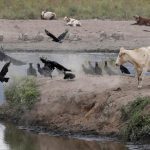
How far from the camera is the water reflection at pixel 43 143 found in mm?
17656

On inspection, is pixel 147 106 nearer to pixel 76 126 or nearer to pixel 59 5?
pixel 76 126

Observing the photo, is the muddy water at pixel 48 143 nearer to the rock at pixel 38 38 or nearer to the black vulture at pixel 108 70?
the black vulture at pixel 108 70

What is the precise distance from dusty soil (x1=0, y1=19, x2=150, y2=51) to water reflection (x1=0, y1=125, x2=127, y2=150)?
18.7 meters

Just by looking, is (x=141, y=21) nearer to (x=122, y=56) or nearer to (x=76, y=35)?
(x=76, y=35)

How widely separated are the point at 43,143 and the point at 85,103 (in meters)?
1.61

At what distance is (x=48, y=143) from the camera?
18266mm

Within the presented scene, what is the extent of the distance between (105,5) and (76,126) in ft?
98.7

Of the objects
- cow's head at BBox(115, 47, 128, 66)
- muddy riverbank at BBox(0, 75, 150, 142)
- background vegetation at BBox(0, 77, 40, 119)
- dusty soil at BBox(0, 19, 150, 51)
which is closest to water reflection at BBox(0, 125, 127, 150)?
muddy riverbank at BBox(0, 75, 150, 142)

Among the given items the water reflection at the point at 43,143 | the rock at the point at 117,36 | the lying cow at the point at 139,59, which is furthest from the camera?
the rock at the point at 117,36

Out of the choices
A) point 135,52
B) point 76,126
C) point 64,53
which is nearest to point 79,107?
point 76,126

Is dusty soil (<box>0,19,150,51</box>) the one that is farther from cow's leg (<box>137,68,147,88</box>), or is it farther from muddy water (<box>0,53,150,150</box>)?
muddy water (<box>0,53,150,150</box>)

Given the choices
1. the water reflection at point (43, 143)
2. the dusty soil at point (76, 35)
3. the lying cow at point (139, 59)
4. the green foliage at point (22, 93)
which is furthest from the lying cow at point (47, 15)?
the water reflection at point (43, 143)

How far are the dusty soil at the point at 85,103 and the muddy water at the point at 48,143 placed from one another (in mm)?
474

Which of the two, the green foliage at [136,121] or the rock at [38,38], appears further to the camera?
the rock at [38,38]
